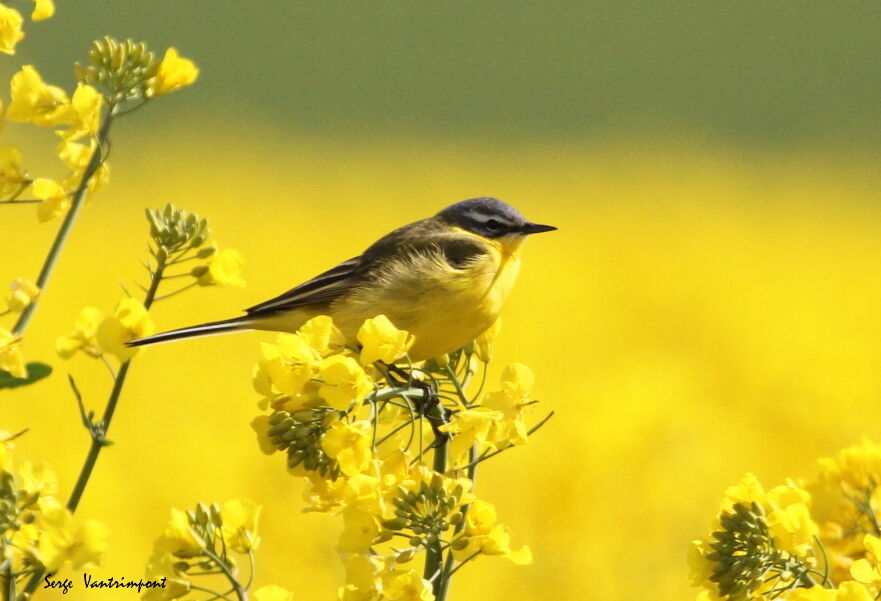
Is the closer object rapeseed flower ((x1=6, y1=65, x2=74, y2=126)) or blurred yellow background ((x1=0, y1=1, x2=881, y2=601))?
rapeseed flower ((x1=6, y1=65, x2=74, y2=126))

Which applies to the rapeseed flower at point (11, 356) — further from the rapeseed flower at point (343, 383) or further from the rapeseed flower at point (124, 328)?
the rapeseed flower at point (343, 383)

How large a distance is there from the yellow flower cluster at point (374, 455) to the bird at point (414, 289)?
1311 mm

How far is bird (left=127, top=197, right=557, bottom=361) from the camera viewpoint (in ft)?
14.0

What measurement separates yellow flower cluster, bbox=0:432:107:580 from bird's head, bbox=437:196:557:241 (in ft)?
9.33

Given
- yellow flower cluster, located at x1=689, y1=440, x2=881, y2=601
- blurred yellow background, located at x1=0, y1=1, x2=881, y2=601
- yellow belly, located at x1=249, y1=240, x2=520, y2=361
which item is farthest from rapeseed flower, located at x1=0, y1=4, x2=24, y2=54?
blurred yellow background, located at x1=0, y1=1, x2=881, y2=601

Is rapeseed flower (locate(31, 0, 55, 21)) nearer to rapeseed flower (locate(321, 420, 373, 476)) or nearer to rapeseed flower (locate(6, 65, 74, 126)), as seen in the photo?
rapeseed flower (locate(6, 65, 74, 126))

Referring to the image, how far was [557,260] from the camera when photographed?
14.5 metres

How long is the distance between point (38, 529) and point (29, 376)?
372mm

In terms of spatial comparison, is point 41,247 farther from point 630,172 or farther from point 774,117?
point 774,117

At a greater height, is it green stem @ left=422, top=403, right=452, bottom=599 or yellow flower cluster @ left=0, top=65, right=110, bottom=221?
yellow flower cluster @ left=0, top=65, right=110, bottom=221

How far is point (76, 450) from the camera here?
6.38m

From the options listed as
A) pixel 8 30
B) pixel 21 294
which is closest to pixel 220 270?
pixel 21 294

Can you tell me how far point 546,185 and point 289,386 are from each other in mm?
19342

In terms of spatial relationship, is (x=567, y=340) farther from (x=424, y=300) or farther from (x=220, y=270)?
(x=220, y=270)
